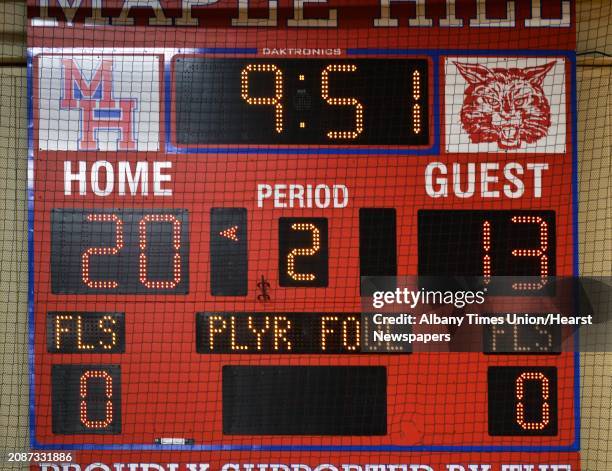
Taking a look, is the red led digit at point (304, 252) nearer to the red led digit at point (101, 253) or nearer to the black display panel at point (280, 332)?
the black display panel at point (280, 332)

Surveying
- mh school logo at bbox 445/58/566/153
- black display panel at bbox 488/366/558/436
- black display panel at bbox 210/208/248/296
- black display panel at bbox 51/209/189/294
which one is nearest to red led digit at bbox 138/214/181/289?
black display panel at bbox 51/209/189/294

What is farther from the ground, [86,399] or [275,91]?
[275,91]

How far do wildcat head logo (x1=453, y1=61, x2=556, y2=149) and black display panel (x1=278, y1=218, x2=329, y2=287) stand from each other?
680mm

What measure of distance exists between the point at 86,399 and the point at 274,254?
864mm

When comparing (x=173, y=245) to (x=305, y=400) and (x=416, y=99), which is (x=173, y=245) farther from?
(x=416, y=99)

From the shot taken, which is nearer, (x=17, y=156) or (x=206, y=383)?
(x=206, y=383)

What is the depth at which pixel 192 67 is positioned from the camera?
3205 mm

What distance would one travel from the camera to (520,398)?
3.17m

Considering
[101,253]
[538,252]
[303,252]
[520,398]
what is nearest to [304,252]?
[303,252]

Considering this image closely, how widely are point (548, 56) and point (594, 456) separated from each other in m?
1.58

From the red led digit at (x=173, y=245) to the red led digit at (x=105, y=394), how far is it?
0.37m

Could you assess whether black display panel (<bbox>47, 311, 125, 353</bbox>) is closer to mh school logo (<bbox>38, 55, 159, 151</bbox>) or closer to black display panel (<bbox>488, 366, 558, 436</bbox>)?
mh school logo (<bbox>38, 55, 159, 151</bbox>)

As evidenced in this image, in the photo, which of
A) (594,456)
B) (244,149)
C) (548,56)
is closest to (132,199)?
(244,149)

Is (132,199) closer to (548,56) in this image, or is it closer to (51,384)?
(51,384)
